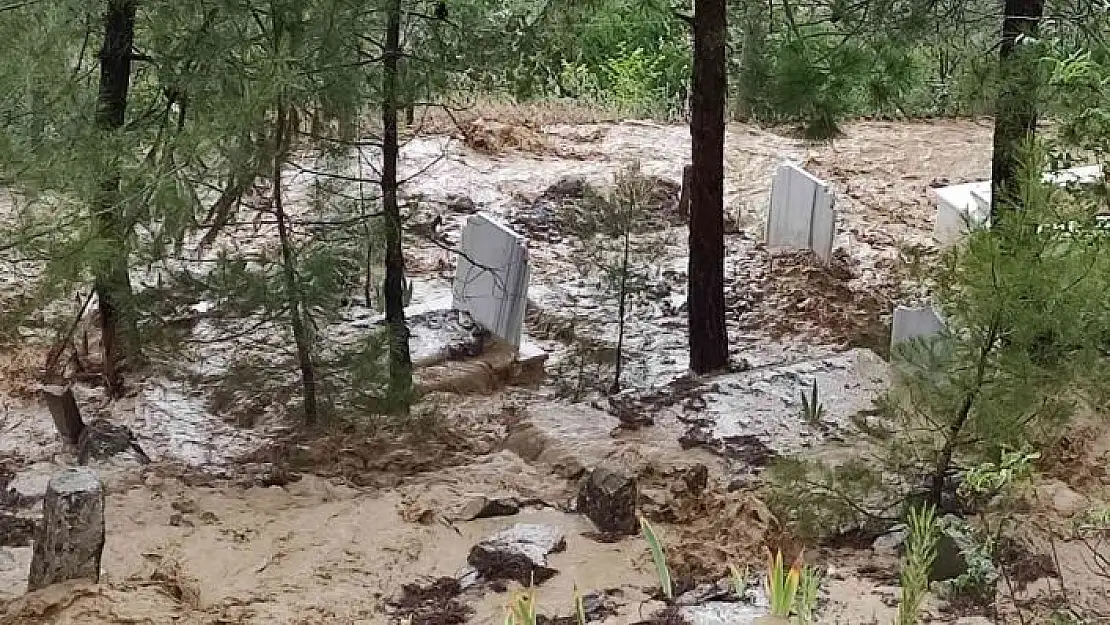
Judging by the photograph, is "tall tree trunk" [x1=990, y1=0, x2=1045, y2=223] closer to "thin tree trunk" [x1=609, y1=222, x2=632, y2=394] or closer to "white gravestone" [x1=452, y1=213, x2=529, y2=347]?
"thin tree trunk" [x1=609, y1=222, x2=632, y2=394]

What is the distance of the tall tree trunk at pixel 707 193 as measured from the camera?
21.0 ft

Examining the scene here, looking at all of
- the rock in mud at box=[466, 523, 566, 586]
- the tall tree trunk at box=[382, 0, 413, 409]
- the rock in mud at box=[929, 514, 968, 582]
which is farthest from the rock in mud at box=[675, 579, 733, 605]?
the tall tree trunk at box=[382, 0, 413, 409]

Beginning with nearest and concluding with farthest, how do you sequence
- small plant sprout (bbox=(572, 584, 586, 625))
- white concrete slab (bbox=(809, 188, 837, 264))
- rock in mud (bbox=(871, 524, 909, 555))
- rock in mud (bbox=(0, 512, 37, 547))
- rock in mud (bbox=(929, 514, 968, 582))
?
small plant sprout (bbox=(572, 584, 586, 625)), rock in mud (bbox=(929, 514, 968, 582)), rock in mud (bbox=(871, 524, 909, 555)), rock in mud (bbox=(0, 512, 37, 547)), white concrete slab (bbox=(809, 188, 837, 264))

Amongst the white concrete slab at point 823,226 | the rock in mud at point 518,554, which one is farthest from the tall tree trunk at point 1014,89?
the white concrete slab at point 823,226

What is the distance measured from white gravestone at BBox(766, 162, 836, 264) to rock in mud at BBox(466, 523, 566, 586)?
489cm

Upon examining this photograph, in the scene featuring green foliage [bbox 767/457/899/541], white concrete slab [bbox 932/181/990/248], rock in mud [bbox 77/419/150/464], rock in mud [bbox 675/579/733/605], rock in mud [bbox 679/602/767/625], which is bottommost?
rock in mud [bbox 77/419/150/464]

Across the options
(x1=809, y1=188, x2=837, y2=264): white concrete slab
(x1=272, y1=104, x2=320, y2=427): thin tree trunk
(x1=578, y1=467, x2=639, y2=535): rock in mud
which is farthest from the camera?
(x1=809, y1=188, x2=837, y2=264): white concrete slab

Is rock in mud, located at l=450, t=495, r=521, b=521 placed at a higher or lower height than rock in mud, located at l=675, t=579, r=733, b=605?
lower

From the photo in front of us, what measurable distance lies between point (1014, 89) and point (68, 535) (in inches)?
159

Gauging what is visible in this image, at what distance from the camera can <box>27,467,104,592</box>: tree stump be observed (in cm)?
418

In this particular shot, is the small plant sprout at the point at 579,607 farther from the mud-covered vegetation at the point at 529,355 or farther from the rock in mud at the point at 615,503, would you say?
the rock in mud at the point at 615,503

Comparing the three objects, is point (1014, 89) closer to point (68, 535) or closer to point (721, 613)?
point (721, 613)

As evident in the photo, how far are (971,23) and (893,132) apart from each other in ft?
21.3

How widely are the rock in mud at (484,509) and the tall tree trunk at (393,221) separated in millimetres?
1266
